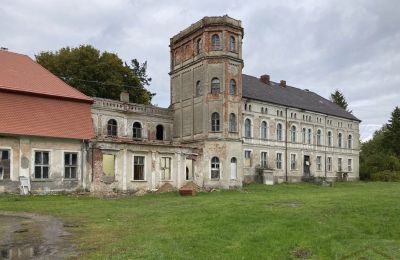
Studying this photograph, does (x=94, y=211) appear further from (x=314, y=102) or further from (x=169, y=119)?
(x=314, y=102)

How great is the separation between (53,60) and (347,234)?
40244 millimetres

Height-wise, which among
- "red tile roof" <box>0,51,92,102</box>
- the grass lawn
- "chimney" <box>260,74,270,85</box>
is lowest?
the grass lawn

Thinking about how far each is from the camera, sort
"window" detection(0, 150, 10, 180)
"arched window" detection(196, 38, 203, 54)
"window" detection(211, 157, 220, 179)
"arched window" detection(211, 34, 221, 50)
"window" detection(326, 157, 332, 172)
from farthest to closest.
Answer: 1. "window" detection(326, 157, 332, 172)
2. "arched window" detection(196, 38, 203, 54)
3. "arched window" detection(211, 34, 221, 50)
4. "window" detection(211, 157, 220, 179)
5. "window" detection(0, 150, 10, 180)

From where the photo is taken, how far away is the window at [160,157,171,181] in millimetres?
34031

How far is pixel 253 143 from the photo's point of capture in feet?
151

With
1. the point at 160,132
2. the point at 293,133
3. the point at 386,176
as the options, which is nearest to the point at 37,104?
the point at 160,132

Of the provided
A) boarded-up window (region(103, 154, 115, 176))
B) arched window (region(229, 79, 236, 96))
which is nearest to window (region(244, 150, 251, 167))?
arched window (region(229, 79, 236, 96))

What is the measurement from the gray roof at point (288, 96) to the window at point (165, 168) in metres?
13.5

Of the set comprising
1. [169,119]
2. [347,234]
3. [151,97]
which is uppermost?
[151,97]

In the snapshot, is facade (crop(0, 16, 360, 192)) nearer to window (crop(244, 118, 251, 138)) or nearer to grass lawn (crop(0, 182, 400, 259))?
window (crop(244, 118, 251, 138))

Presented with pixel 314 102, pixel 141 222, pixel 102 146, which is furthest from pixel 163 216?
pixel 314 102

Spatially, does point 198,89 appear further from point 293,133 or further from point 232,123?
point 293,133

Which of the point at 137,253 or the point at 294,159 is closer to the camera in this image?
the point at 137,253

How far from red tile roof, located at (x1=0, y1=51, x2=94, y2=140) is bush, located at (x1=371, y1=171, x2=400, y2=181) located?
3921 centimetres
